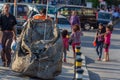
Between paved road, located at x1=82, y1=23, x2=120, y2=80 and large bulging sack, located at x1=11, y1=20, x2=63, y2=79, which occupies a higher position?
large bulging sack, located at x1=11, y1=20, x2=63, y2=79

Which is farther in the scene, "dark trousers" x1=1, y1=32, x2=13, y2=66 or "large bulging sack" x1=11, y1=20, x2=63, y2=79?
"dark trousers" x1=1, y1=32, x2=13, y2=66

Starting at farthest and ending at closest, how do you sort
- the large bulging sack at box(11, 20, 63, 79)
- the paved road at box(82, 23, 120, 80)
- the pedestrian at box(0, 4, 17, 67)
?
1. the paved road at box(82, 23, 120, 80)
2. the pedestrian at box(0, 4, 17, 67)
3. the large bulging sack at box(11, 20, 63, 79)

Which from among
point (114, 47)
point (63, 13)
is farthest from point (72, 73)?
point (63, 13)

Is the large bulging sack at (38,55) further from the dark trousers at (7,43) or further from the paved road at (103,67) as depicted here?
the paved road at (103,67)

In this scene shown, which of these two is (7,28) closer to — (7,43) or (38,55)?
(7,43)

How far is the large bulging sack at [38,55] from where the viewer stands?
11711mm

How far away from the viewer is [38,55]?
11.7 metres

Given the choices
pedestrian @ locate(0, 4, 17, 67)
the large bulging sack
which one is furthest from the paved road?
pedestrian @ locate(0, 4, 17, 67)

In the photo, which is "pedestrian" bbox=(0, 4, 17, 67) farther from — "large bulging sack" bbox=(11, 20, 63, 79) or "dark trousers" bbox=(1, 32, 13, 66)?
"large bulging sack" bbox=(11, 20, 63, 79)

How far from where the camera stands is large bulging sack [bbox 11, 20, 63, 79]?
1171 cm

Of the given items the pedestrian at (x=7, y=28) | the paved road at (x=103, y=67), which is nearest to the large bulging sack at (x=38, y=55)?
the pedestrian at (x=7, y=28)

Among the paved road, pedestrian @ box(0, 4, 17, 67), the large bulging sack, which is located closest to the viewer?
the large bulging sack

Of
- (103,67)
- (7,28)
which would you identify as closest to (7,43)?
(7,28)

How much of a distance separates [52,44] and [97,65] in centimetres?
547
